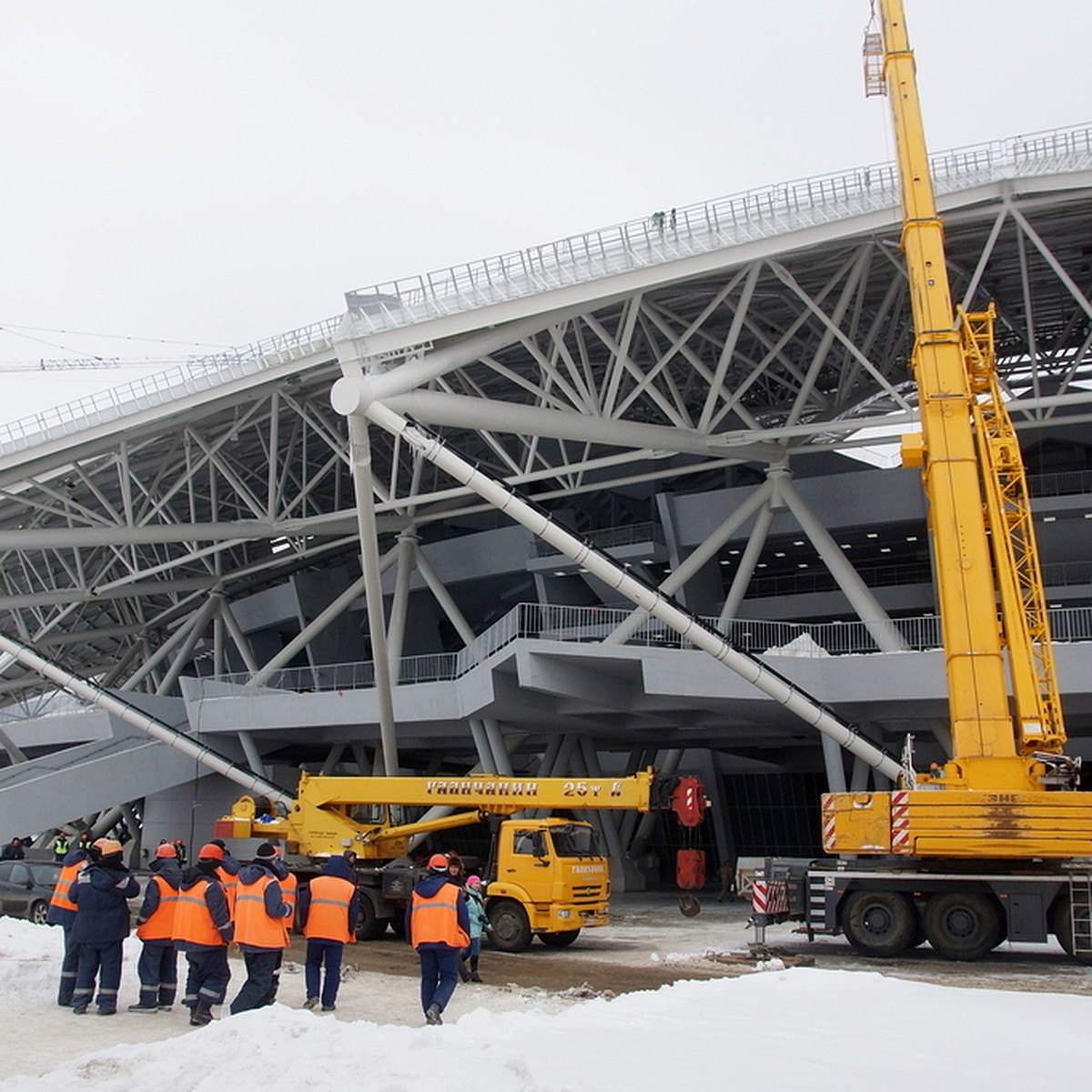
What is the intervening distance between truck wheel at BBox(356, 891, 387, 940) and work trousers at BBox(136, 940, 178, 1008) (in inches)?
389

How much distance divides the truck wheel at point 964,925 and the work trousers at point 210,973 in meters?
11.4

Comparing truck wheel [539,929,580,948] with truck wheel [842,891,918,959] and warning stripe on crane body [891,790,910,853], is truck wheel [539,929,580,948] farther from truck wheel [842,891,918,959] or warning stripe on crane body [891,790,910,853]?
warning stripe on crane body [891,790,910,853]

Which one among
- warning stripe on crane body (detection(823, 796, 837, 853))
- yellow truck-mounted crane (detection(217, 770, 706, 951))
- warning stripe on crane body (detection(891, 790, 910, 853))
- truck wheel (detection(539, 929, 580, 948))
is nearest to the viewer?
warning stripe on crane body (detection(891, 790, 910, 853))

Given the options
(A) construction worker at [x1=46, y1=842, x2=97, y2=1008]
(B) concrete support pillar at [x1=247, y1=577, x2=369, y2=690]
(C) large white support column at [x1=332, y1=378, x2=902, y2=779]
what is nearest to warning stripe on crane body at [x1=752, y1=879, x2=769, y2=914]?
(C) large white support column at [x1=332, y1=378, x2=902, y2=779]

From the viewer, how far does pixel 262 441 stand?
4144 centimetres

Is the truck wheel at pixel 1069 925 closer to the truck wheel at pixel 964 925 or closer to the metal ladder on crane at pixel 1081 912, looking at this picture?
the metal ladder on crane at pixel 1081 912

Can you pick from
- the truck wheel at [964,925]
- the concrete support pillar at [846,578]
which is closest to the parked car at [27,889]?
the truck wheel at [964,925]

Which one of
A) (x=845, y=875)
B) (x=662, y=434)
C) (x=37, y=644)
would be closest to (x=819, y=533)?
(x=662, y=434)

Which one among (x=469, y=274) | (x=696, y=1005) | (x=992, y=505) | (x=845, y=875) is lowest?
(x=696, y=1005)

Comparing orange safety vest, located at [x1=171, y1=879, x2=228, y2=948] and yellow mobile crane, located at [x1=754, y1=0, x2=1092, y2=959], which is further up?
yellow mobile crane, located at [x1=754, y1=0, x2=1092, y2=959]

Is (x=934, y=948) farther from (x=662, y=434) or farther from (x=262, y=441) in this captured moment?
(x=262, y=441)

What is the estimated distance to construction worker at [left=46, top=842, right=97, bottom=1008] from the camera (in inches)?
530

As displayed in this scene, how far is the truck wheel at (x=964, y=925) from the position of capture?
18891 mm

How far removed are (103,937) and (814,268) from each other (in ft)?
80.9
